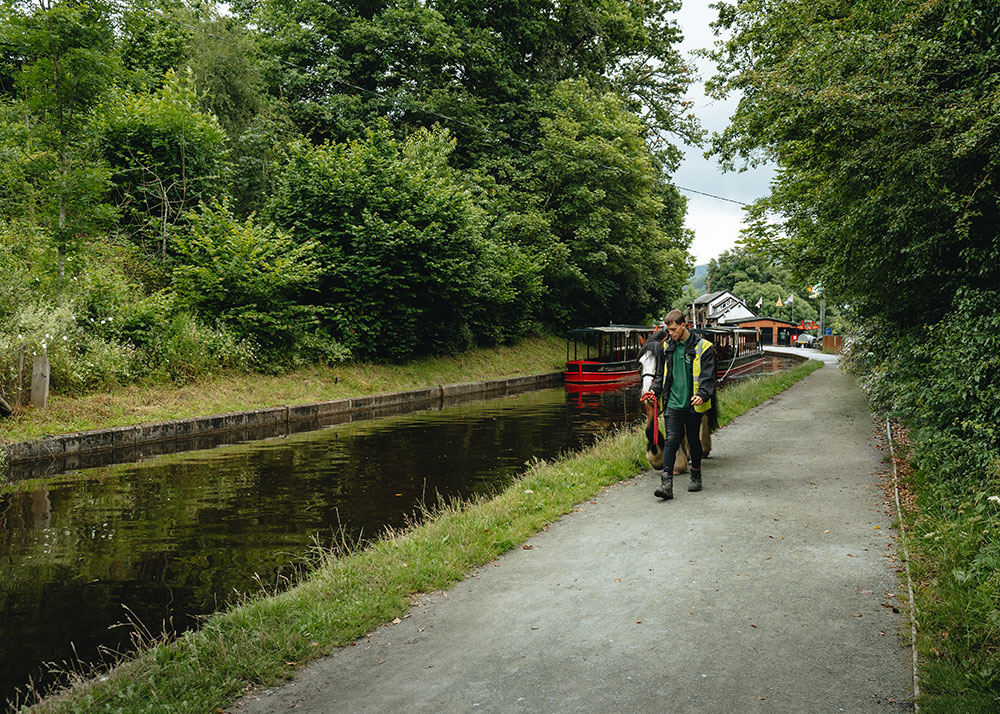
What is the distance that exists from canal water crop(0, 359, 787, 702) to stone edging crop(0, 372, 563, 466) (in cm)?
110

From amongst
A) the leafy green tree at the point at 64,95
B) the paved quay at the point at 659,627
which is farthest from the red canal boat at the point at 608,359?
the paved quay at the point at 659,627

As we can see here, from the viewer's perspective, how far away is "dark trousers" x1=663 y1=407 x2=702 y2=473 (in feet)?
26.6

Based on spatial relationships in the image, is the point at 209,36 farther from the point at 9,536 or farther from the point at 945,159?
the point at 945,159

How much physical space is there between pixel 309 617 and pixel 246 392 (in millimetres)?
14288

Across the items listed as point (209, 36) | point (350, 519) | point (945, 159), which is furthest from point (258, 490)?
point (209, 36)

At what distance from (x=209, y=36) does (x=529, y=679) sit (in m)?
31.1

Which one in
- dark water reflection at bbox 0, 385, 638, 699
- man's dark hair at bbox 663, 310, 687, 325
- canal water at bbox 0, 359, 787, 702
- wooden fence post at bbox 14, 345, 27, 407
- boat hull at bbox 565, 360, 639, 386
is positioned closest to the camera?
canal water at bbox 0, 359, 787, 702

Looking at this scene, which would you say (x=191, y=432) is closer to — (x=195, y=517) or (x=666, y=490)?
(x=195, y=517)

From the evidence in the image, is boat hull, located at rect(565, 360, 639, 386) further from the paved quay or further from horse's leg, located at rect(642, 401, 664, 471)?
the paved quay

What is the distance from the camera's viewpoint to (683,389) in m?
8.20

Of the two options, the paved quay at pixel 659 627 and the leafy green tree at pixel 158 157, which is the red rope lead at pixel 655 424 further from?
the leafy green tree at pixel 158 157

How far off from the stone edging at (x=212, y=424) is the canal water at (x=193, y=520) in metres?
1.10

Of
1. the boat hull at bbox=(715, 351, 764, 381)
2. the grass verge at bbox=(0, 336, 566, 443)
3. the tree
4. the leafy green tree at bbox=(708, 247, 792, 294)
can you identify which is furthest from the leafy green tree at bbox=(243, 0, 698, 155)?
the leafy green tree at bbox=(708, 247, 792, 294)

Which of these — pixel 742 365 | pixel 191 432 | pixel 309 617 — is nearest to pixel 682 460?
pixel 309 617
